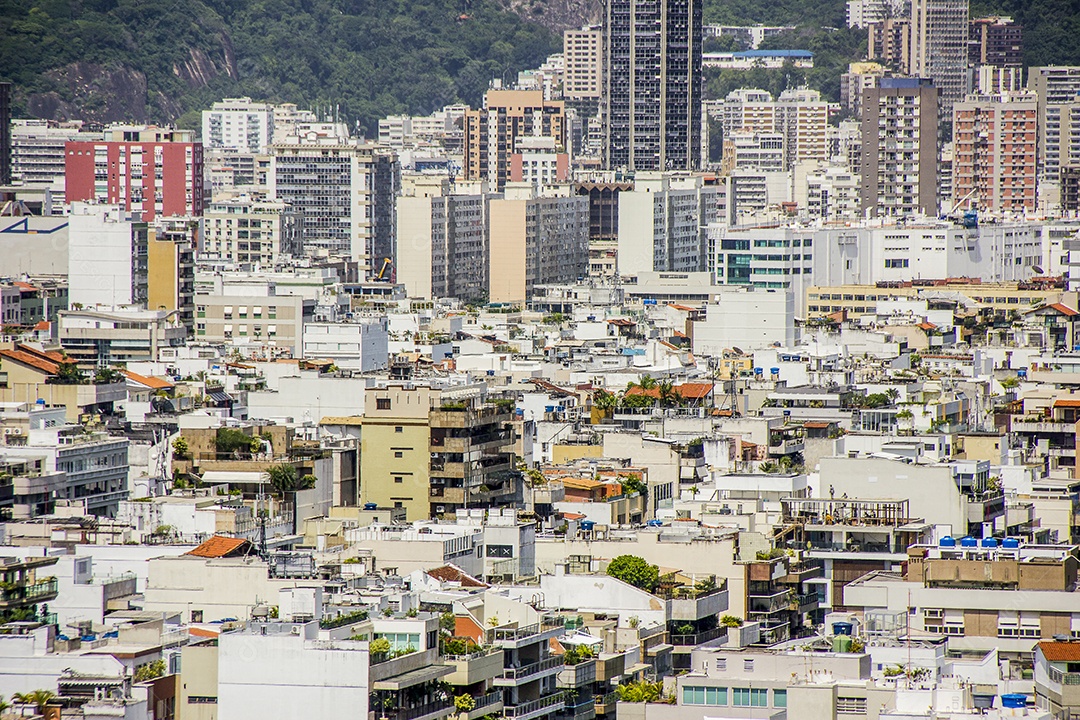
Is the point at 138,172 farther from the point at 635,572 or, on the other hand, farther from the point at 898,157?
the point at 635,572

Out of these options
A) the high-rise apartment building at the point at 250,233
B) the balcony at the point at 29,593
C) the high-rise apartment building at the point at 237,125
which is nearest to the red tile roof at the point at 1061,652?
the balcony at the point at 29,593

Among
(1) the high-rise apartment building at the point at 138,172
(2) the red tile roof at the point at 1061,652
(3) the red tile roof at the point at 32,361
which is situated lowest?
(2) the red tile roof at the point at 1061,652

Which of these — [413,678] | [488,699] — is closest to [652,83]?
[488,699]

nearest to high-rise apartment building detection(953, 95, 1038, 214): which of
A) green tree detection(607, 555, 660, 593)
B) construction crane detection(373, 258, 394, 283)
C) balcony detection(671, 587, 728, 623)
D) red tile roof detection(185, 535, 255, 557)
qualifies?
construction crane detection(373, 258, 394, 283)

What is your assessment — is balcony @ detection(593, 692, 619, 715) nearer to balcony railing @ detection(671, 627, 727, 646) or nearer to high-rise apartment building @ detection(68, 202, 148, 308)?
balcony railing @ detection(671, 627, 727, 646)

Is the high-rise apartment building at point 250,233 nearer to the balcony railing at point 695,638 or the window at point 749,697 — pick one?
the balcony railing at point 695,638
